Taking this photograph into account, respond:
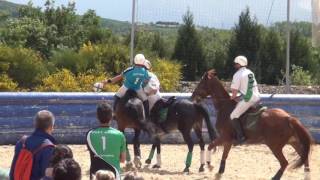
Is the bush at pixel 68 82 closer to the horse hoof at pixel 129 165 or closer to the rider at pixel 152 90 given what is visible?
the rider at pixel 152 90

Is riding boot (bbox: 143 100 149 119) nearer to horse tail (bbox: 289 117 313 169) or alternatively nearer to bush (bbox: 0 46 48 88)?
horse tail (bbox: 289 117 313 169)

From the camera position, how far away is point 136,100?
13.2 m

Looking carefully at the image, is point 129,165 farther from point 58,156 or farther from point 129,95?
point 58,156

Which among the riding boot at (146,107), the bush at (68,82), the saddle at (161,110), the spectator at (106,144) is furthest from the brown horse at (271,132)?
the bush at (68,82)

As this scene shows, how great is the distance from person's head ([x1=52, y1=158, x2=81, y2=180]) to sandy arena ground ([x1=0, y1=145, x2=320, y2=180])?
6.40 metres

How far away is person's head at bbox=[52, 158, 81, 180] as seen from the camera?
539cm

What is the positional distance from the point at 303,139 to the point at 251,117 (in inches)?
41.5

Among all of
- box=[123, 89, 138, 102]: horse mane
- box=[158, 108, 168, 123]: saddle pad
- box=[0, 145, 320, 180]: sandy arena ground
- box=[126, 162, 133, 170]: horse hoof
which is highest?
box=[123, 89, 138, 102]: horse mane

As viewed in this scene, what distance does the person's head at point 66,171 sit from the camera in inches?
212

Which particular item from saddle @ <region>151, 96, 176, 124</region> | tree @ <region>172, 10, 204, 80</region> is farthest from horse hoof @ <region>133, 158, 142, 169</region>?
tree @ <region>172, 10, 204, 80</region>

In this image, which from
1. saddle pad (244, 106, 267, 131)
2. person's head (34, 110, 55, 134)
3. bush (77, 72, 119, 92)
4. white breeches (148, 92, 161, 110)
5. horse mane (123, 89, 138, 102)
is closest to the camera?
person's head (34, 110, 55, 134)

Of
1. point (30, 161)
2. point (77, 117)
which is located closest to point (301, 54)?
point (77, 117)

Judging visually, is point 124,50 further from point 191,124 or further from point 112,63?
point 191,124

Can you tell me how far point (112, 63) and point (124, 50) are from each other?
22.2 inches
